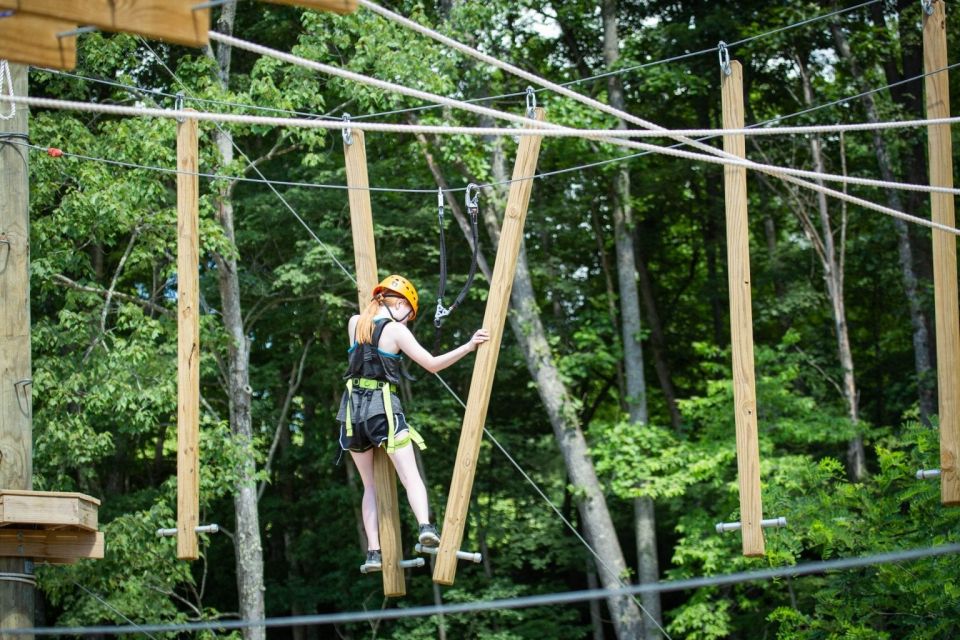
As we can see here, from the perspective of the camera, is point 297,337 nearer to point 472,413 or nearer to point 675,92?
point 675,92

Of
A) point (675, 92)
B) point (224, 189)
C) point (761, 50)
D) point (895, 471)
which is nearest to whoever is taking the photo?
point (895, 471)

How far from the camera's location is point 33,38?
13.8ft

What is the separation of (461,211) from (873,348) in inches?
275

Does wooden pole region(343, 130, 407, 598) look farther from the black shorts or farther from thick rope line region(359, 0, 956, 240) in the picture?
thick rope line region(359, 0, 956, 240)

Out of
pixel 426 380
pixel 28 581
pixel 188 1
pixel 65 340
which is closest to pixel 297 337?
pixel 426 380

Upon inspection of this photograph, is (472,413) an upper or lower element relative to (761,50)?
lower

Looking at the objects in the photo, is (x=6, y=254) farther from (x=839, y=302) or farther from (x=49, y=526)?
(x=839, y=302)

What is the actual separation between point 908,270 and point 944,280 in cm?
1052

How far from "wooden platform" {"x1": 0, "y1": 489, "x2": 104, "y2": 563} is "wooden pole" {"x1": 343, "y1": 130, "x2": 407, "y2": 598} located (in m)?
1.59

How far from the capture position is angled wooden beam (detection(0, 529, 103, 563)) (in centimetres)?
718

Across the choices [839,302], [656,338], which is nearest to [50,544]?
[839,302]

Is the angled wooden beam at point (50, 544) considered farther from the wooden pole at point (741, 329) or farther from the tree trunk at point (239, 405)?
the tree trunk at point (239, 405)

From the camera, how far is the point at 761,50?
1752cm

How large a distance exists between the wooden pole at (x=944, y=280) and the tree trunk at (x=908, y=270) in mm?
9538
